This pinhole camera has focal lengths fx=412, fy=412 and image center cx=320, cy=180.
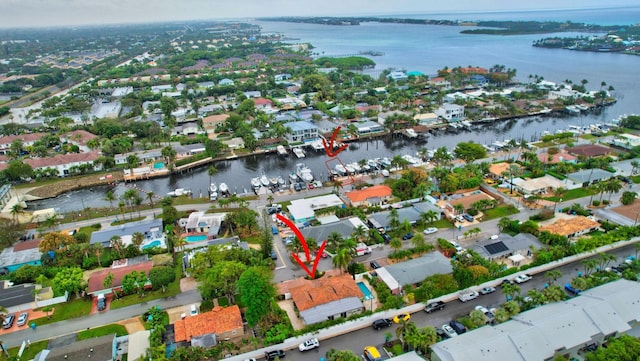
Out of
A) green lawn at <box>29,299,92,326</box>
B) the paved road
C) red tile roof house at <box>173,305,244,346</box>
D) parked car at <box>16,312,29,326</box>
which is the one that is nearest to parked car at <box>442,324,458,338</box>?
red tile roof house at <box>173,305,244,346</box>

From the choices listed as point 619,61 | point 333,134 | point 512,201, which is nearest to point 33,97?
point 333,134

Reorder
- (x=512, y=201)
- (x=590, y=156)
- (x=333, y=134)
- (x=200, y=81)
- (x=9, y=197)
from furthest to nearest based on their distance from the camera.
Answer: (x=200, y=81), (x=333, y=134), (x=590, y=156), (x=9, y=197), (x=512, y=201)

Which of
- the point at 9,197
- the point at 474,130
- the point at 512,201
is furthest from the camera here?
the point at 474,130

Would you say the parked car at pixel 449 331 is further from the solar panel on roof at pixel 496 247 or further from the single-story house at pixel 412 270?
the solar panel on roof at pixel 496 247

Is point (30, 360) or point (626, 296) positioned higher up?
point (626, 296)

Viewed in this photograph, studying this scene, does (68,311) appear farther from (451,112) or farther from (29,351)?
(451,112)

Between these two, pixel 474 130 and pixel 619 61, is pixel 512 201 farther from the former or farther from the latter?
pixel 619 61

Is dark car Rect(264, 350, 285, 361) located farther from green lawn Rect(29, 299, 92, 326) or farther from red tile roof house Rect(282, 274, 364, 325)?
green lawn Rect(29, 299, 92, 326)
